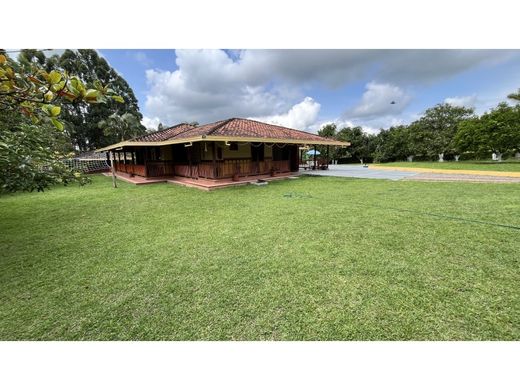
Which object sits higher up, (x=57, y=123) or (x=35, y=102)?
(x=35, y=102)

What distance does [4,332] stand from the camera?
2.17 metres

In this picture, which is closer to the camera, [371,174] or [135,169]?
[371,174]

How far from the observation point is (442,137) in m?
27.8

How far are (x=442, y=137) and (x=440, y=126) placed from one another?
2842mm

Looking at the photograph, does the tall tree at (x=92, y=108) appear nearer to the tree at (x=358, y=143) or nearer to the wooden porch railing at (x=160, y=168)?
the wooden porch railing at (x=160, y=168)

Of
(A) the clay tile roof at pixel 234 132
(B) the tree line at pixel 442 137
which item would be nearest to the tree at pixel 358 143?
(B) the tree line at pixel 442 137

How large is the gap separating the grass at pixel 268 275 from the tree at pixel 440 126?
89.8ft

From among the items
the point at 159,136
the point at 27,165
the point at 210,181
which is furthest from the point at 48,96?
the point at 159,136

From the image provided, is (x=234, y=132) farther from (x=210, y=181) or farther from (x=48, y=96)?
(x=48, y=96)
